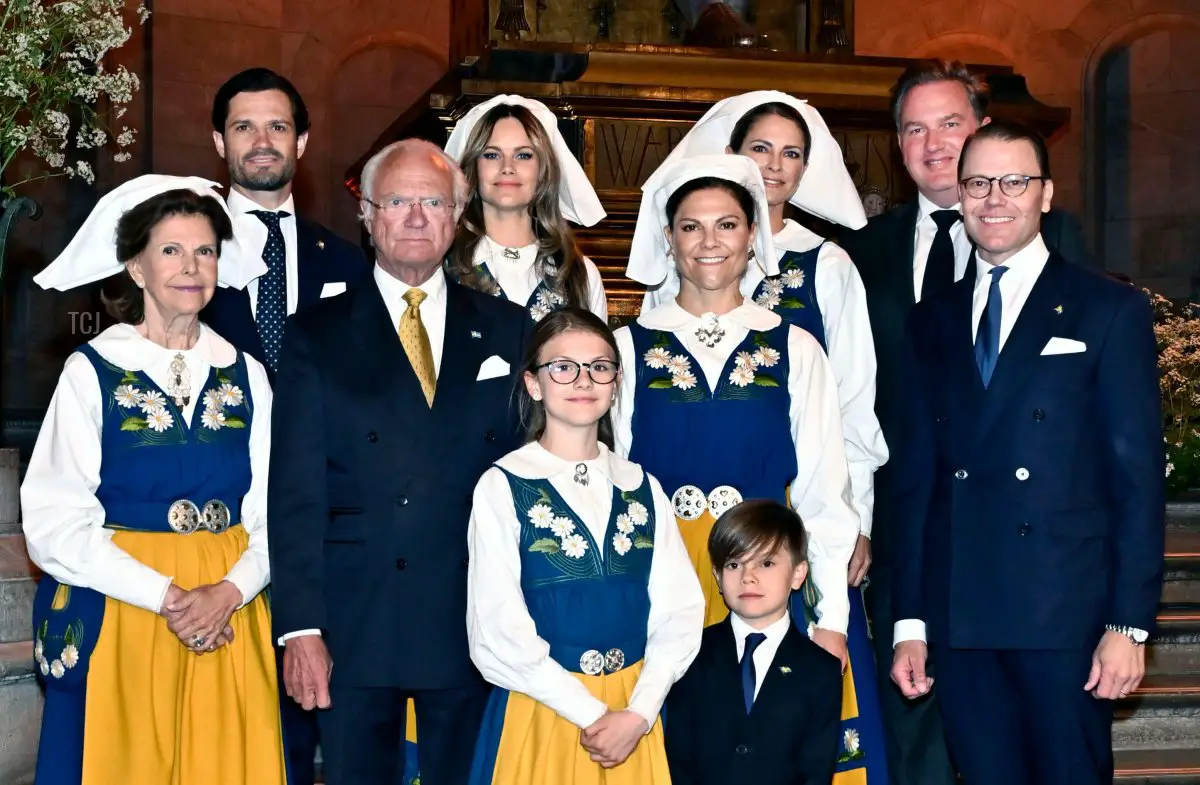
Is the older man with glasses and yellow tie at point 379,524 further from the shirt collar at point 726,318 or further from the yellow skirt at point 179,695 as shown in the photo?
the shirt collar at point 726,318

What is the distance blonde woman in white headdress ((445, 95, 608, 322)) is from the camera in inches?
153

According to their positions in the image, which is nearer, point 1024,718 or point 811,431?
point 1024,718

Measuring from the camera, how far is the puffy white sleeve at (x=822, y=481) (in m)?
3.36

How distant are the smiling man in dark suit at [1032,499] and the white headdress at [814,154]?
0.81 metres

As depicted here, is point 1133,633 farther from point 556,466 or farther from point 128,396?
point 128,396

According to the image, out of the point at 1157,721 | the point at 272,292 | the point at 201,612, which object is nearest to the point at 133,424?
the point at 201,612

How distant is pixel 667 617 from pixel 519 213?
127cm

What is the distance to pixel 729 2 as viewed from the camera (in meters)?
7.63

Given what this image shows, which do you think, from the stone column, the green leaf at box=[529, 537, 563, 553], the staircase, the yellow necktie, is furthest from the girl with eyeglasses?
the staircase

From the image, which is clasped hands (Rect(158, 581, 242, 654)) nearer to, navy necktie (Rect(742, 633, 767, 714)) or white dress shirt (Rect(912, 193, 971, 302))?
navy necktie (Rect(742, 633, 767, 714))

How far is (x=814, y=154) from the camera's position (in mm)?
4082

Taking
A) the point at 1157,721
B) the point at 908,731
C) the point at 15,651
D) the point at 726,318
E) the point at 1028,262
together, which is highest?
the point at 1028,262

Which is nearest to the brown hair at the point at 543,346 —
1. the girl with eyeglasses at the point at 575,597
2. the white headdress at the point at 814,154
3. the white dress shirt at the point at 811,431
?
the girl with eyeglasses at the point at 575,597

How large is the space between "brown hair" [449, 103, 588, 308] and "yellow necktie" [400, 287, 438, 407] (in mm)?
481
